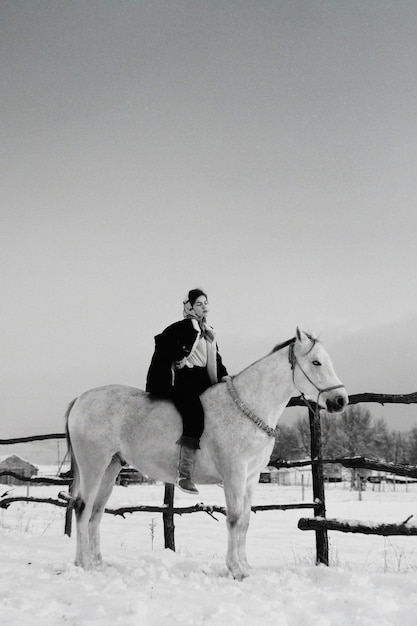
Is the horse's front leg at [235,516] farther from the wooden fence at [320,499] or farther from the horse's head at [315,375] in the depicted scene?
the horse's head at [315,375]

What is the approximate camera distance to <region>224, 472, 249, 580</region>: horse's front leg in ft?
14.7

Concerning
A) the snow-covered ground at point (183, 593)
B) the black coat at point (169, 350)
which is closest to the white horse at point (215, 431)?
the black coat at point (169, 350)

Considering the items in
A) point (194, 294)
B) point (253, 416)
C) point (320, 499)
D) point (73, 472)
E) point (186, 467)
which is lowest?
point (320, 499)

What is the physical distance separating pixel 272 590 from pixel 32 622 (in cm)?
172

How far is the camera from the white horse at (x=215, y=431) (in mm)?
4629

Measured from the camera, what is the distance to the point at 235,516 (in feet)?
15.0

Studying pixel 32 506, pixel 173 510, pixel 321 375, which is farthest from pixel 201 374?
pixel 32 506

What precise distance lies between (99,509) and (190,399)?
158 centimetres

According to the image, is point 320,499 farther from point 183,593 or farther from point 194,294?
point 194,294

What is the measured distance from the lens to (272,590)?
3.85m

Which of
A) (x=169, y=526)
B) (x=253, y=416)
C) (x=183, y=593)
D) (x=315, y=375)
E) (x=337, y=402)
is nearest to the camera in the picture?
(x=183, y=593)

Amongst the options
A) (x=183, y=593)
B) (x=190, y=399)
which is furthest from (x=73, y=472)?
(x=183, y=593)

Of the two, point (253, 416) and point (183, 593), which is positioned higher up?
point (253, 416)

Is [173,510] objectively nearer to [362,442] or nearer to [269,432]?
[269,432]
